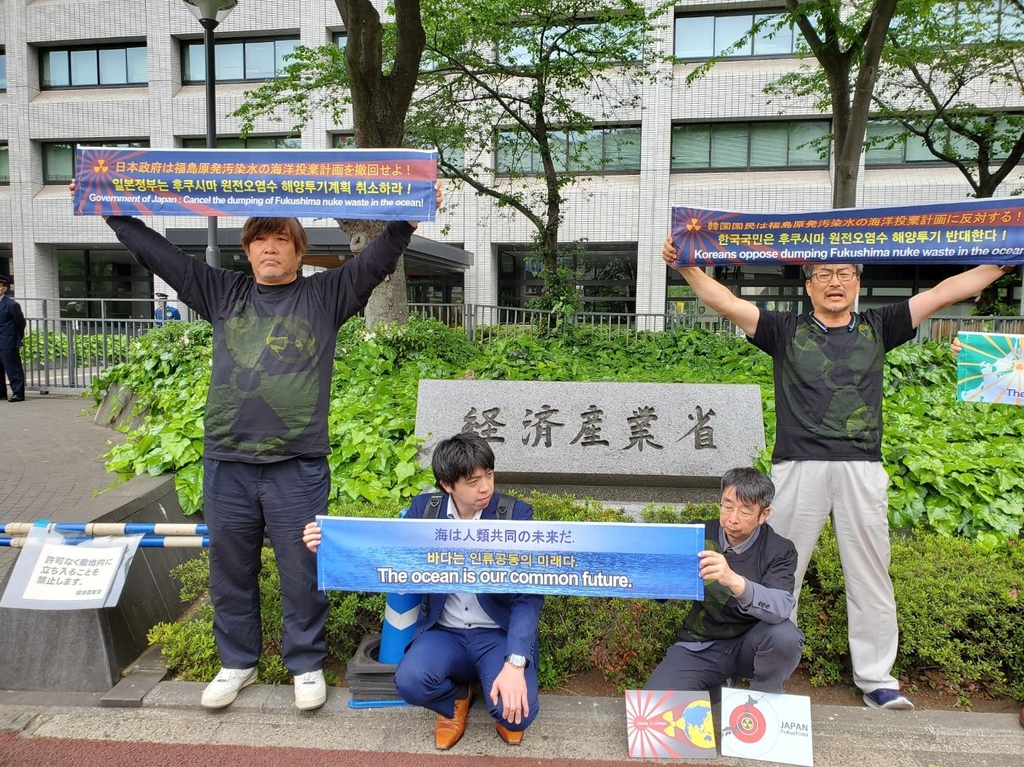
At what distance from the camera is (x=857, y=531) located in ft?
9.59

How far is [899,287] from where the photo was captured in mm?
18969

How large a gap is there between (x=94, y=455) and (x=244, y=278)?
14.9 ft

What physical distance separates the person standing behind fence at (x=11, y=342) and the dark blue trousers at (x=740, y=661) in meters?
10.1

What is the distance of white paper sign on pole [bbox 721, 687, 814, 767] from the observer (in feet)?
8.50

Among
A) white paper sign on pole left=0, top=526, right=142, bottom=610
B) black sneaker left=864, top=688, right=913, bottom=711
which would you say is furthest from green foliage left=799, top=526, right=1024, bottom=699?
white paper sign on pole left=0, top=526, right=142, bottom=610

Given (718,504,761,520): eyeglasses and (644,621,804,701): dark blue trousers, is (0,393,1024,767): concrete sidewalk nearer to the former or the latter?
(644,621,804,701): dark blue trousers

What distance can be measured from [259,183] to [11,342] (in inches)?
337

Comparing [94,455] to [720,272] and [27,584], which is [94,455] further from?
[720,272]

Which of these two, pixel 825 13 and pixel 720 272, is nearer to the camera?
pixel 825 13

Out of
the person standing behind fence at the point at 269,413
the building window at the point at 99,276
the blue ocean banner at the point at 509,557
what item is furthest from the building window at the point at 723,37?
the building window at the point at 99,276

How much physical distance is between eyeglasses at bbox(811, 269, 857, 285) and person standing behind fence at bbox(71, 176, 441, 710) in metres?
1.75

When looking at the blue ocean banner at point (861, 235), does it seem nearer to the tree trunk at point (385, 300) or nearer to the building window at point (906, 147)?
the tree trunk at point (385, 300)

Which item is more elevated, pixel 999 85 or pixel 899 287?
pixel 999 85

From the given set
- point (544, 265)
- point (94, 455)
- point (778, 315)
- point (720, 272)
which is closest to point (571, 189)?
point (720, 272)
